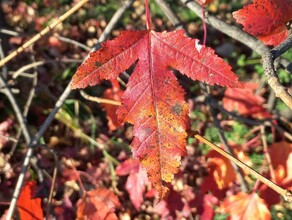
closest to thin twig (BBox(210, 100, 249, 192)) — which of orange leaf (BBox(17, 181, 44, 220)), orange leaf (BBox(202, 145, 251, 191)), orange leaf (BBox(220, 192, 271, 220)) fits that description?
orange leaf (BBox(202, 145, 251, 191))

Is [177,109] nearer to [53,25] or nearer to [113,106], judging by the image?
[53,25]

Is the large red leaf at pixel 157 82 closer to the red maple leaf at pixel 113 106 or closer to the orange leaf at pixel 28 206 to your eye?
the orange leaf at pixel 28 206

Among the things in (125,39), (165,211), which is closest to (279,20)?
(125,39)

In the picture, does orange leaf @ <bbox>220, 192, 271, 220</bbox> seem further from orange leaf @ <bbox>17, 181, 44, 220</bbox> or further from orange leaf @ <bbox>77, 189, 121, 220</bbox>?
orange leaf @ <bbox>17, 181, 44, 220</bbox>

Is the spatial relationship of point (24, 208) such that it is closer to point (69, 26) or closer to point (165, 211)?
point (165, 211)

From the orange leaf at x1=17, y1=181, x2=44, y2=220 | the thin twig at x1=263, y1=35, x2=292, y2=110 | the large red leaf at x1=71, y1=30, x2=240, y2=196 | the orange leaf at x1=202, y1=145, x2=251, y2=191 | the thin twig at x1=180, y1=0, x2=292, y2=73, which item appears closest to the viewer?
the thin twig at x1=263, y1=35, x2=292, y2=110

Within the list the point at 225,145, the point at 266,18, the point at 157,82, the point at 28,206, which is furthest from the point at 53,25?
the point at 225,145
